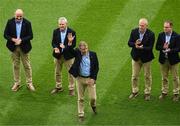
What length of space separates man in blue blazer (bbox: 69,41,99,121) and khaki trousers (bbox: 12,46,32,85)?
1815mm

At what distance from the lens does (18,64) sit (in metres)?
15.7

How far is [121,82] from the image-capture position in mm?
16125

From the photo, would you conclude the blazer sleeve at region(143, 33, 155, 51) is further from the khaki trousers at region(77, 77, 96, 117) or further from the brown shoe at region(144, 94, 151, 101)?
the khaki trousers at region(77, 77, 96, 117)

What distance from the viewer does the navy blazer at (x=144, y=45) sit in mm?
14773

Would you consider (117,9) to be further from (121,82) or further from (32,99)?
(32,99)

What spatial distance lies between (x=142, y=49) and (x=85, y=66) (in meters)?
1.62

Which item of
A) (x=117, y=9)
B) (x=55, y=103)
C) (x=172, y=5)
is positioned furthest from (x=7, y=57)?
(x=172, y=5)

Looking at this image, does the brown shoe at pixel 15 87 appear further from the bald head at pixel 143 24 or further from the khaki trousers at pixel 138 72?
the bald head at pixel 143 24

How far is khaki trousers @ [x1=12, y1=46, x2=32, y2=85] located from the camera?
15562 mm

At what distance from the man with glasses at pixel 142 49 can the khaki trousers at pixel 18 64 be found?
2.75 m

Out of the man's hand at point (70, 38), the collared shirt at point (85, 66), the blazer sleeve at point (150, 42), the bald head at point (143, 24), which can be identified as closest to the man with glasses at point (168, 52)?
the blazer sleeve at point (150, 42)

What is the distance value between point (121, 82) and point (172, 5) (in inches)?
172

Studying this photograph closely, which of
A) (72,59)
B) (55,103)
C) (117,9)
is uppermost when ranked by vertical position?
(117,9)

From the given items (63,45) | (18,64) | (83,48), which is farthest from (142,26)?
(18,64)
